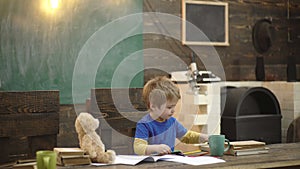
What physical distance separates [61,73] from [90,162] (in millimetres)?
2535

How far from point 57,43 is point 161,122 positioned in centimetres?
197

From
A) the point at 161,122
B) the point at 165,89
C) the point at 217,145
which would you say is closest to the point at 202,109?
the point at 161,122

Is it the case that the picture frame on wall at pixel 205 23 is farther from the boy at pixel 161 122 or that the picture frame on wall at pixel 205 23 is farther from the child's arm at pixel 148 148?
the child's arm at pixel 148 148

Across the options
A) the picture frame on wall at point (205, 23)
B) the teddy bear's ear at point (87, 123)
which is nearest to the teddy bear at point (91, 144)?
the teddy bear's ear at point (87, 123)

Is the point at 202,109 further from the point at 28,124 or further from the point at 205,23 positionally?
the point at 28,124

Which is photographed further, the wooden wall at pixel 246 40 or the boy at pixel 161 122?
the wooden wall at pixel 246 40

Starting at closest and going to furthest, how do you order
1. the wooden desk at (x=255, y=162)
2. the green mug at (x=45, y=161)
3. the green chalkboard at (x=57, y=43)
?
the green mug at (x=45, y=161) → the wooden desk at (x=255, y=162) → the green chalkboard at (x=57, y=43)

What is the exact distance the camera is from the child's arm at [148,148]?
8.88 ft

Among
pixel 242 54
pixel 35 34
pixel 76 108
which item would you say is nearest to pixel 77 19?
pixel 35 34

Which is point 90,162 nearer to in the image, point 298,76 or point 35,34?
point 35,34

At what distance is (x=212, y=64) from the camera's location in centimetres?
561

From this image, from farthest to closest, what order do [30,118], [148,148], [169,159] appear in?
1. [30,118]
2. [148,148]
3. [169,159]

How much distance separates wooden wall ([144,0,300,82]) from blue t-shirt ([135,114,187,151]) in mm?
2072

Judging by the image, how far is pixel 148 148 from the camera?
9.11 ft
